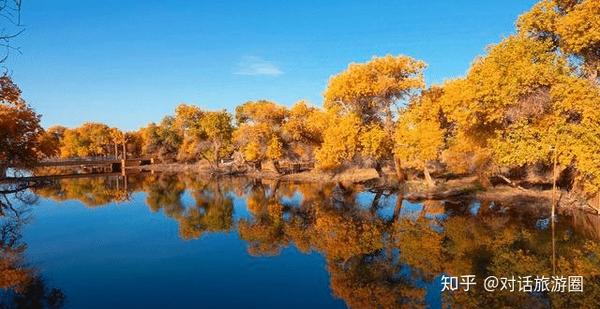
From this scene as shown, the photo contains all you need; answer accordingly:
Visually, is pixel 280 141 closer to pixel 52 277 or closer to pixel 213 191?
pixel 213 191

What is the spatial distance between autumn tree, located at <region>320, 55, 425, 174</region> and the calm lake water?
7794 millimetres

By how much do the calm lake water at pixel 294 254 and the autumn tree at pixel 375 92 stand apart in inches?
307

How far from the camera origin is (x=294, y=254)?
65.7ft

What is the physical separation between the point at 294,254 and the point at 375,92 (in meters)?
23.8

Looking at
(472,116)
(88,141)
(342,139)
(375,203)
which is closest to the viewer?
(472,116)

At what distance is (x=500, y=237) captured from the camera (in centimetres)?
2114

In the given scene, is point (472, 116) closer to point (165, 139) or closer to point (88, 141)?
point (165, 139)

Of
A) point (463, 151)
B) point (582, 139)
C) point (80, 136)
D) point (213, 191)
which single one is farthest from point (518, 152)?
point (80, 136)

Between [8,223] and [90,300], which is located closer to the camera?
[90,300]

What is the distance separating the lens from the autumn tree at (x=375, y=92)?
39719 mm

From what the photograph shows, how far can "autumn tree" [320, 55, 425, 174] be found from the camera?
39.7m

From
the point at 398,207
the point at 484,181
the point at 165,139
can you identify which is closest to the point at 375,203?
the point at 398,207

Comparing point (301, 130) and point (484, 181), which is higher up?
point (301, 130)

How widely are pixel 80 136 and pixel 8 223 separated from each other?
108446 millimetres
